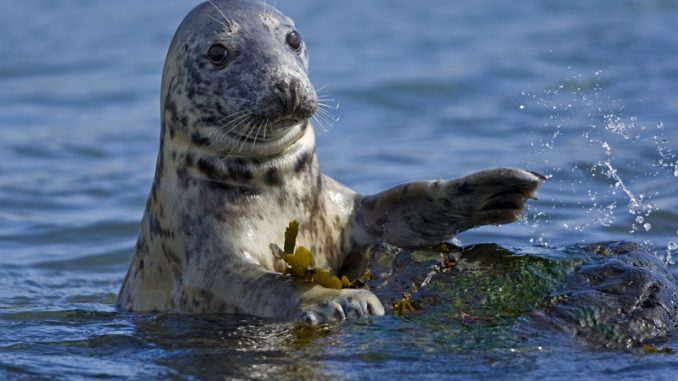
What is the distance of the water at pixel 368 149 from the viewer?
19.8 ft

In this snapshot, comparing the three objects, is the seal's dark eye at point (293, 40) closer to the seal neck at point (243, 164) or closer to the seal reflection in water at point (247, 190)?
the seal reflection in water at point (247, 190)

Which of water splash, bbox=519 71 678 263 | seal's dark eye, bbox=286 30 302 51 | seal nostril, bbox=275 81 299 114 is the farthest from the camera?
water splash, bbox=519 71 678 263

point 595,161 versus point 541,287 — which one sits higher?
point 595,161

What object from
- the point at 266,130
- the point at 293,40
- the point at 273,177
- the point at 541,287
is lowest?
the point at 541,287

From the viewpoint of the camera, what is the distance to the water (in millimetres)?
6039

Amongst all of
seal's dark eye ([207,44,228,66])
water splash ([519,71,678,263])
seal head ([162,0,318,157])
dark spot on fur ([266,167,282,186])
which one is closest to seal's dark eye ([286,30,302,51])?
seal head ([162,0,318,157])

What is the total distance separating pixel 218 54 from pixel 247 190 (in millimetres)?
722

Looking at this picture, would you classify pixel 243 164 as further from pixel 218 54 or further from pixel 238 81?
A: pixel 218 54

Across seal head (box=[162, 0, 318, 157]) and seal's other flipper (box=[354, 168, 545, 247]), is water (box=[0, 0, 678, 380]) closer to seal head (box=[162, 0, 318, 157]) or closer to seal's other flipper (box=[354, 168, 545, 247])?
seal's other flipper (box=[354, 168, 545, 247])

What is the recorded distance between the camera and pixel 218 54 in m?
7.14

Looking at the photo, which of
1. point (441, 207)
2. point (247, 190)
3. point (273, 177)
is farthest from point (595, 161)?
point (247, 190)

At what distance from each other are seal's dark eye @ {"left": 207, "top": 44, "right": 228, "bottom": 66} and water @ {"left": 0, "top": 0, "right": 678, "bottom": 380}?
52.3 inches

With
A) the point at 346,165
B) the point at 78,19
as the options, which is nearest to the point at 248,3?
the point at 346,165

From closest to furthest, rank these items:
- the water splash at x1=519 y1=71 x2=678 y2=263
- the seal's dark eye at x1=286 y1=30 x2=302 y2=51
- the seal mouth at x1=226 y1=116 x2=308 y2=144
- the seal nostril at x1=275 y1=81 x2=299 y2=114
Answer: the seal nostril at x1=275 y1=81 x2=299 y2=114, the seal mouth at x1=226 y1=116 x2=308 y2=144, the seal's dark eye at x1=286 y1=30 x2=302 y2=51, the water splash at x1=519 y1=71 x2=678 y2=263
